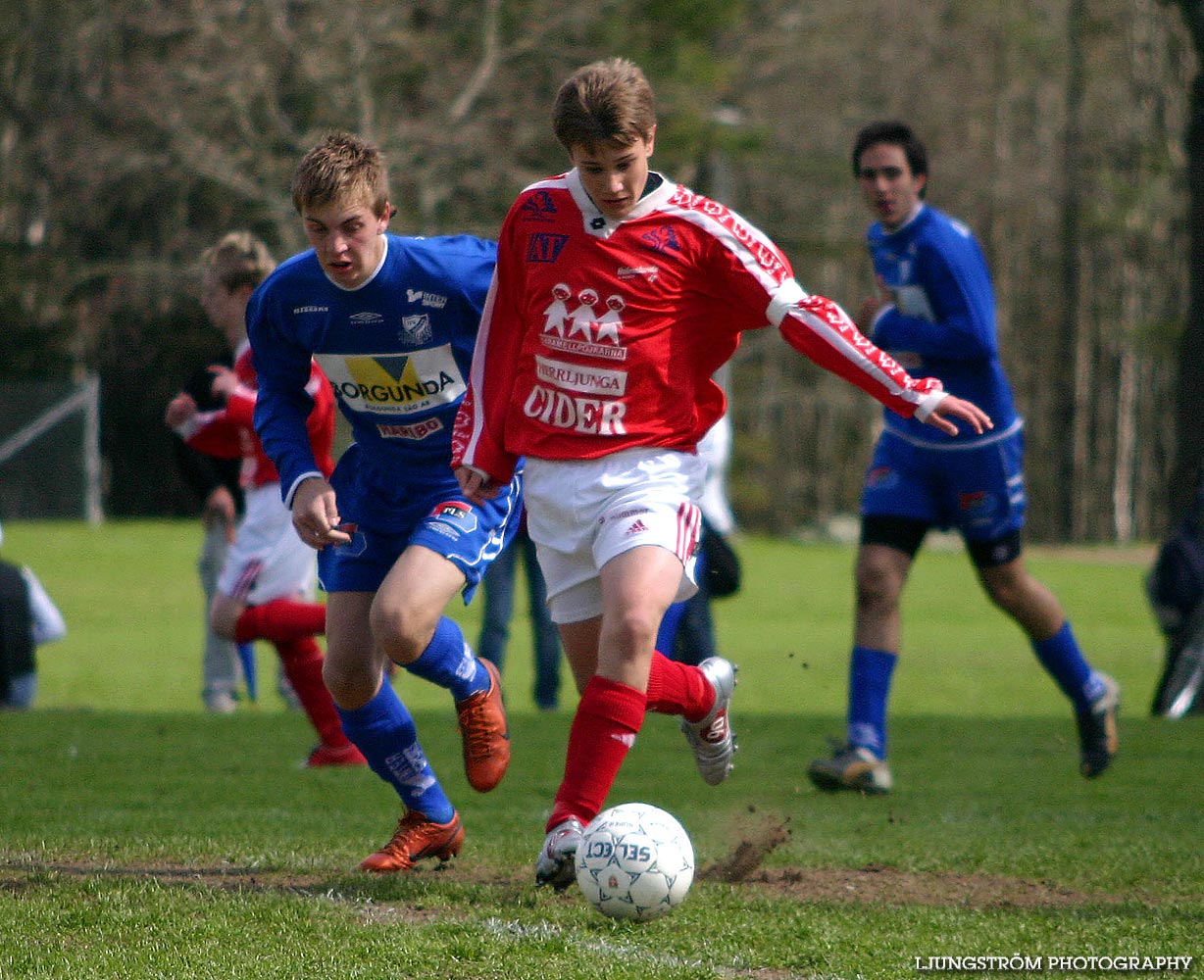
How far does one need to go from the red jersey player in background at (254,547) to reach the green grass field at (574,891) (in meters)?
0.39

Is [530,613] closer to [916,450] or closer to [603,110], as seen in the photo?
[916,450]

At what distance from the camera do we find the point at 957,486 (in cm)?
649

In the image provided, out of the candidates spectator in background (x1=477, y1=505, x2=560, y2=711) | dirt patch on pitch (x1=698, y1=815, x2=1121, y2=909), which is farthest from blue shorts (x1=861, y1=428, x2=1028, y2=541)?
spectator in background (x1=477, y1=505, x2=560, y2=711)

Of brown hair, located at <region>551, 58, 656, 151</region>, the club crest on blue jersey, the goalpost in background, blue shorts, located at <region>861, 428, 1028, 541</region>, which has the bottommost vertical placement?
the goalpost in background

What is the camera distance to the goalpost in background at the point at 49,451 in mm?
27422

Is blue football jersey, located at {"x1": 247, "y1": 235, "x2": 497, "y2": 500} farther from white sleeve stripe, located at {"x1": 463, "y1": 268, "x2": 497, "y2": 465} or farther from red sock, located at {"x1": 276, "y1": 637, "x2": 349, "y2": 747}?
red sock, located at {"x1": 276, "y1": 637, "x2": 349, "y2": 747}

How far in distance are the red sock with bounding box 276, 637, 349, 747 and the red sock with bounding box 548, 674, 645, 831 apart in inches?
115

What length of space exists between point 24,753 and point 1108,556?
24.0 m

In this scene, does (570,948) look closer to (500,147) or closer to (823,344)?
(823,344)

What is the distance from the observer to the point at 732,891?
4.34 metres

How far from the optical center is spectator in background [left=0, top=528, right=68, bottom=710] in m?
9.23

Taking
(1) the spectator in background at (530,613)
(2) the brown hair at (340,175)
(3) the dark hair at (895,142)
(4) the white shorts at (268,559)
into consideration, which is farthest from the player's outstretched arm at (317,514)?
(1) the spectator in background at (530,613)

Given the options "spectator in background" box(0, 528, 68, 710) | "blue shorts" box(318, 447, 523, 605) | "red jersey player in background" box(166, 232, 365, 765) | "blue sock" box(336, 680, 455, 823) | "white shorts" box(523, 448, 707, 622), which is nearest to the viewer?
"white shorts" box(523, 448, 707, 622)

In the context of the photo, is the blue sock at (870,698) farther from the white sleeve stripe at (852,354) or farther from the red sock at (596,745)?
the red sock at (596,745)
